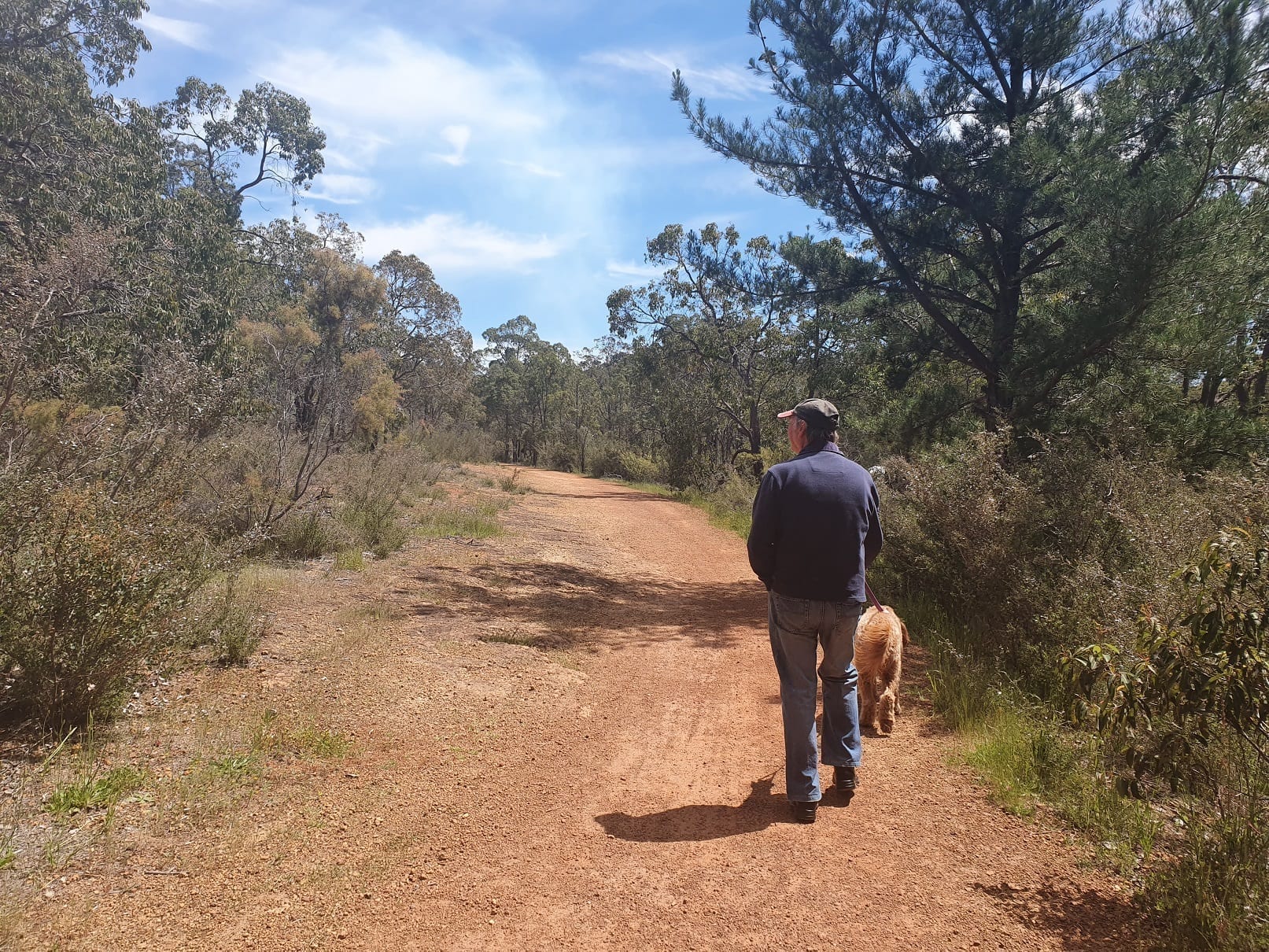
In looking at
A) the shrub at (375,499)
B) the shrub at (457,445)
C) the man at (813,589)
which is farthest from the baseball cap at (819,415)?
the shrub at (457,445)

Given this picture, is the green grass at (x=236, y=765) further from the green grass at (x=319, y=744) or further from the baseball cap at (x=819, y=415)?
the baseball cap at (x=819, y=415)

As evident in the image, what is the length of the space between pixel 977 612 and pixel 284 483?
7.77 metres

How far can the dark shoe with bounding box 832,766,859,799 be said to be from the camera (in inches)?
151

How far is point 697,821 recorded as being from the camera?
A: 3.67 m

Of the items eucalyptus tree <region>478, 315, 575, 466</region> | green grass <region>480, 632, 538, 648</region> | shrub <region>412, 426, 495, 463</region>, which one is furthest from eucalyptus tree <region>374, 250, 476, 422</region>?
green grass <region>480, 632, 538, 648</region>

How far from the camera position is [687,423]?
24562mm

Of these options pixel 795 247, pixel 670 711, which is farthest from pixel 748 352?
pixel 670 711

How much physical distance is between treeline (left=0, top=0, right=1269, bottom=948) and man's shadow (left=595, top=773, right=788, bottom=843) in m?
1.47

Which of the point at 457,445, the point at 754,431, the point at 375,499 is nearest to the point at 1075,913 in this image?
the point at 375,499

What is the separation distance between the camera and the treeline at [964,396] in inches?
135

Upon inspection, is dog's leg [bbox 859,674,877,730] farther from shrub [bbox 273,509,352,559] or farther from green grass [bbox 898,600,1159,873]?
shrub [bbox 273,509,352,559]

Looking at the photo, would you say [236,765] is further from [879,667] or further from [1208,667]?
[1208,667]

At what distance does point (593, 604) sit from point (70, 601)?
17.5ft

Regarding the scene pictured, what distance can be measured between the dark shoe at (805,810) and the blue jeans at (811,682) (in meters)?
0.02
